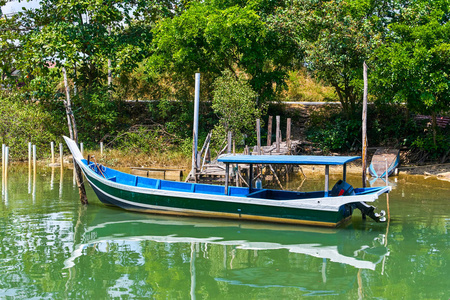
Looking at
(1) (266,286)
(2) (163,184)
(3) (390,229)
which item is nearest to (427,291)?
(1) (266,286)

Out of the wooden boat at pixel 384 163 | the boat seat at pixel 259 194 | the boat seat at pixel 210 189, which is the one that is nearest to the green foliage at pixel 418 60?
the wooden boat at pixel 384 163

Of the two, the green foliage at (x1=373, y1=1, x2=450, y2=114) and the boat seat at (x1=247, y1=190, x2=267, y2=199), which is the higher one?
the green foliage at (x1=373, y1=1, x2=450, y2=114)

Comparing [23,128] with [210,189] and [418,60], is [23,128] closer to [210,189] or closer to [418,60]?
[210,189]

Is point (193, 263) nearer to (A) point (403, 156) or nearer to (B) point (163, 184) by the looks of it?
(B) point (163, 184)

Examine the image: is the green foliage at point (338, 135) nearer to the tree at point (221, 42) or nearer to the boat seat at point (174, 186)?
the tree at point (221, 42)

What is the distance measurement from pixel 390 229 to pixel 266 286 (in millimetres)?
5397

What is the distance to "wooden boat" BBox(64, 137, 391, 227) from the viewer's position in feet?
41.4

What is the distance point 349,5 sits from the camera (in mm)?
23547

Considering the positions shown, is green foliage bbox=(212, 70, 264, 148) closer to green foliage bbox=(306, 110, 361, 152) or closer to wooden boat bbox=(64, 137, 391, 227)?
green foliage bbox=(306, 110, 361, 152)

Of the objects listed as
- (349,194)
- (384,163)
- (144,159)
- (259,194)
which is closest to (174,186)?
(259,194)

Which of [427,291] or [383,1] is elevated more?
[383,1]

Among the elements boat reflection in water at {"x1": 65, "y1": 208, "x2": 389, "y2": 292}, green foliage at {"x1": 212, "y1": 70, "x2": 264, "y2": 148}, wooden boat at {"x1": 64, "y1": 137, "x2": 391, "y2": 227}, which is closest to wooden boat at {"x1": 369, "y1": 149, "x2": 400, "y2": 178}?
green foliage at {"x1": 212, "y1": 70, "x2": 264, "y2": 148}

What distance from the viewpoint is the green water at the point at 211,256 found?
8594mm

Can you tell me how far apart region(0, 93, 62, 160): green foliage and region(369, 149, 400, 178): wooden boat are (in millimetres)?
17119
